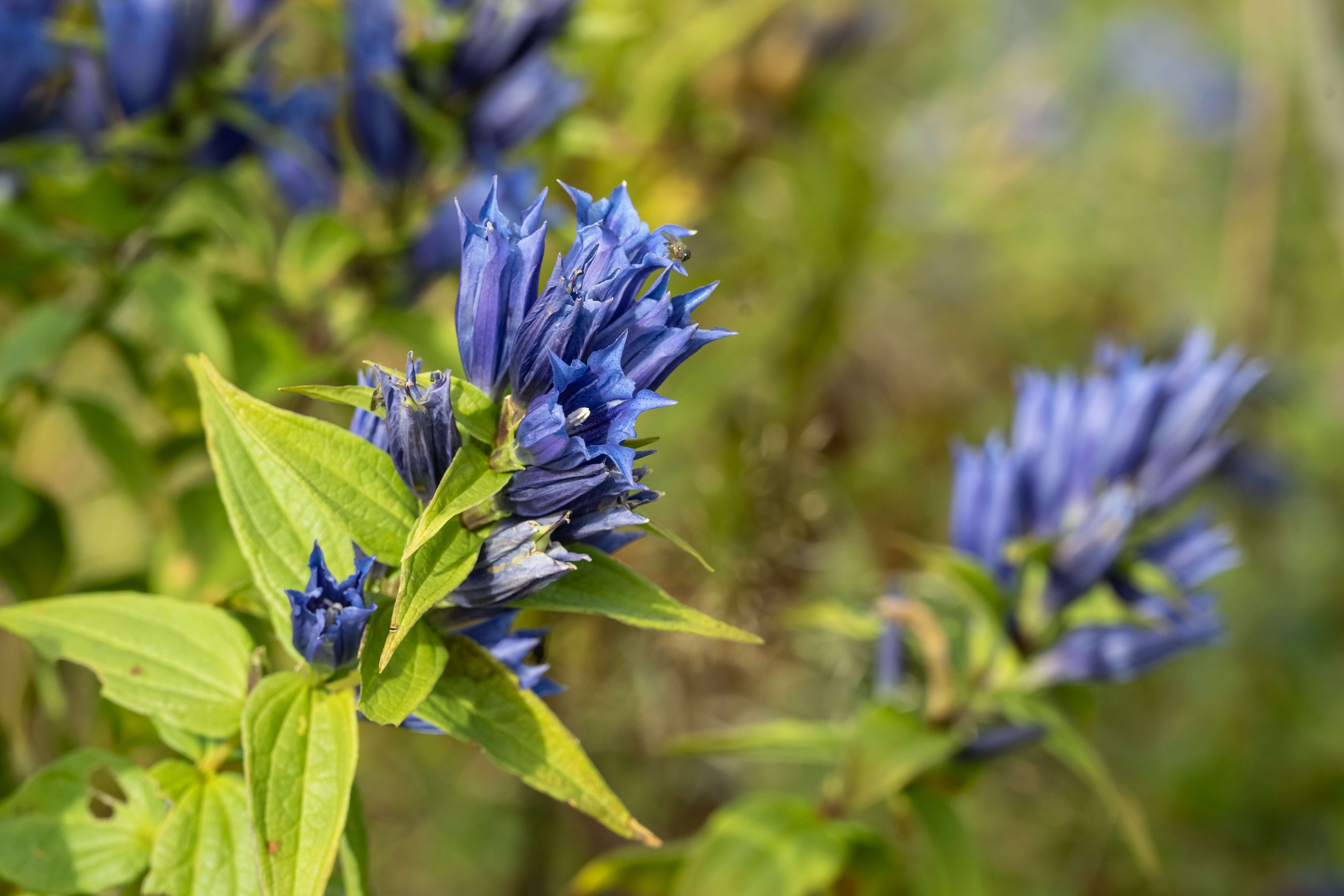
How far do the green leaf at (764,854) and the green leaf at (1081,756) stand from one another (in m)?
0.25

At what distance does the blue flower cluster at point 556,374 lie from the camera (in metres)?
0.69

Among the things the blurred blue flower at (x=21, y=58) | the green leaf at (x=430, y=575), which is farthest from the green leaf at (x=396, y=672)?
the blurred blue flower at (x=21, y=58)

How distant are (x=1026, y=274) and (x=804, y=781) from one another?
1920 millimetres

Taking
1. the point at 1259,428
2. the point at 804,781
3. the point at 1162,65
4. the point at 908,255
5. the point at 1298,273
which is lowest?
the point at 804,781

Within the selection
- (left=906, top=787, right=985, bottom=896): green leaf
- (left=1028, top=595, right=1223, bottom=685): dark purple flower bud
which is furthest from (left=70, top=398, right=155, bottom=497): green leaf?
(left=1028, top=595, right=1223, bottom=685): dark purple flower bud

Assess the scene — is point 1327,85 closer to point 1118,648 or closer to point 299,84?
point 1118,648

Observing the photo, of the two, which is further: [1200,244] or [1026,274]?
[1200,244]

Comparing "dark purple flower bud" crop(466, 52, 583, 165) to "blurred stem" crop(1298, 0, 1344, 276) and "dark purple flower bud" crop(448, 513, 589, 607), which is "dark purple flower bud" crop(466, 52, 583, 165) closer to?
"dark purple flower bud" crop(448, 513, 589, 607)

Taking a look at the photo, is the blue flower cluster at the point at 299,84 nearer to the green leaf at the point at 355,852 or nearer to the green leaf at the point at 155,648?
the green leaf at the point at 155,648

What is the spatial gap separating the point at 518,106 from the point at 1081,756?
1.05 metres

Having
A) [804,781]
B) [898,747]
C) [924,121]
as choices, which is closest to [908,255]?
[924,121]

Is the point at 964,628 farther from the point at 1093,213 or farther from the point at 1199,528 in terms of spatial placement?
the point at 1093,213

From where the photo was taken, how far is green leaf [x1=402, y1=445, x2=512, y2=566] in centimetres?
65

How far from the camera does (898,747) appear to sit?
1161 millimetres
